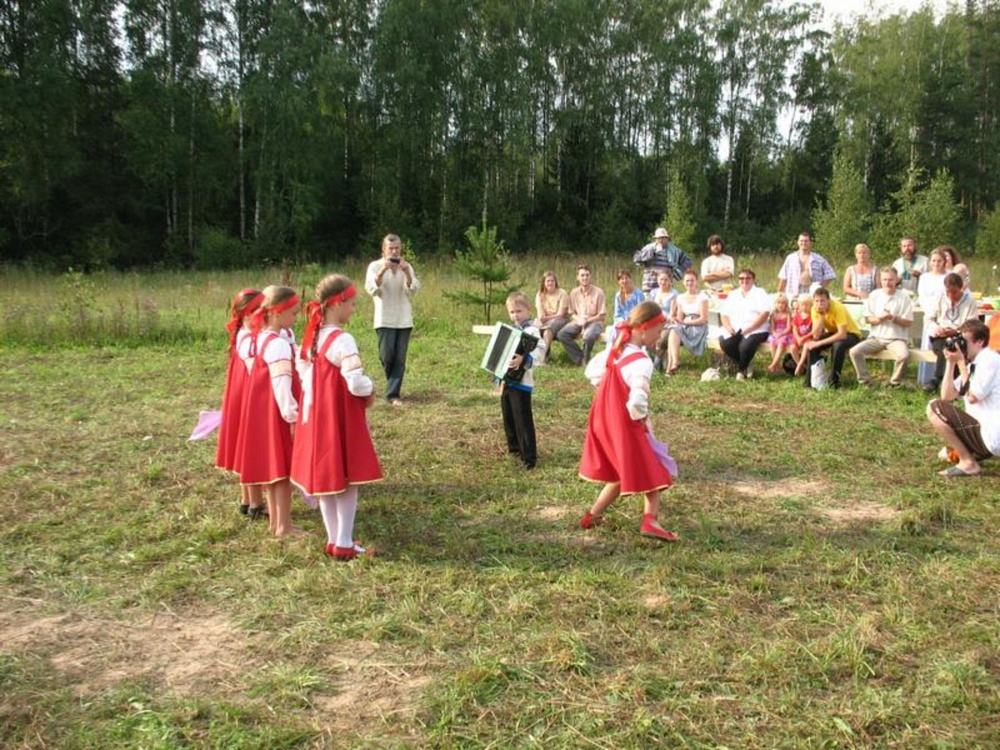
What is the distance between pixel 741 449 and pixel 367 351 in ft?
21.8

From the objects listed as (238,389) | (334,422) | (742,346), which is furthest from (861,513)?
(742,346)

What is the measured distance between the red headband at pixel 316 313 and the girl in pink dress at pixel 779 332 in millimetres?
6964

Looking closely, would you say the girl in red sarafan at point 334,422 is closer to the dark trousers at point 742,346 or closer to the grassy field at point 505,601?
the grassy field at point 505,601

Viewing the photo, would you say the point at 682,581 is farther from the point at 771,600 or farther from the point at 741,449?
the point at 741,449

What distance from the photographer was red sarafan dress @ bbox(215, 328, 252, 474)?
537cm

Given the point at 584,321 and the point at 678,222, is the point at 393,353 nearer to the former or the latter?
the point at 584,321

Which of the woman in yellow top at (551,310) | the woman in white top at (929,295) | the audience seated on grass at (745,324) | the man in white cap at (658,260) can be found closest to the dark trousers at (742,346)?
the audience seated on grass at (745,324)

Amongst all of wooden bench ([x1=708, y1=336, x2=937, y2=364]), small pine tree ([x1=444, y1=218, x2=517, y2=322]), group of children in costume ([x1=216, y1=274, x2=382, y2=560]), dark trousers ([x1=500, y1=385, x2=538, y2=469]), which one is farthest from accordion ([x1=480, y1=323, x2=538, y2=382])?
small pine tree ([x1=444, y1=218, x2=517, y2=322])

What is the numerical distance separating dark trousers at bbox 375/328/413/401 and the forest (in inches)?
600

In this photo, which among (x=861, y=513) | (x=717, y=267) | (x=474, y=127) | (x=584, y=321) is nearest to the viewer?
(x=861, y=513)

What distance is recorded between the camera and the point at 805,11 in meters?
39.8

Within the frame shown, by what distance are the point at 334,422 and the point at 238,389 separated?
3.47 feet

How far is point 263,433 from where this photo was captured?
202 inches

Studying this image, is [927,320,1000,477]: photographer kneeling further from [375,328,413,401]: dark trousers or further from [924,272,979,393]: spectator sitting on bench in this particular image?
[375,328,413,401]: dark trousers
